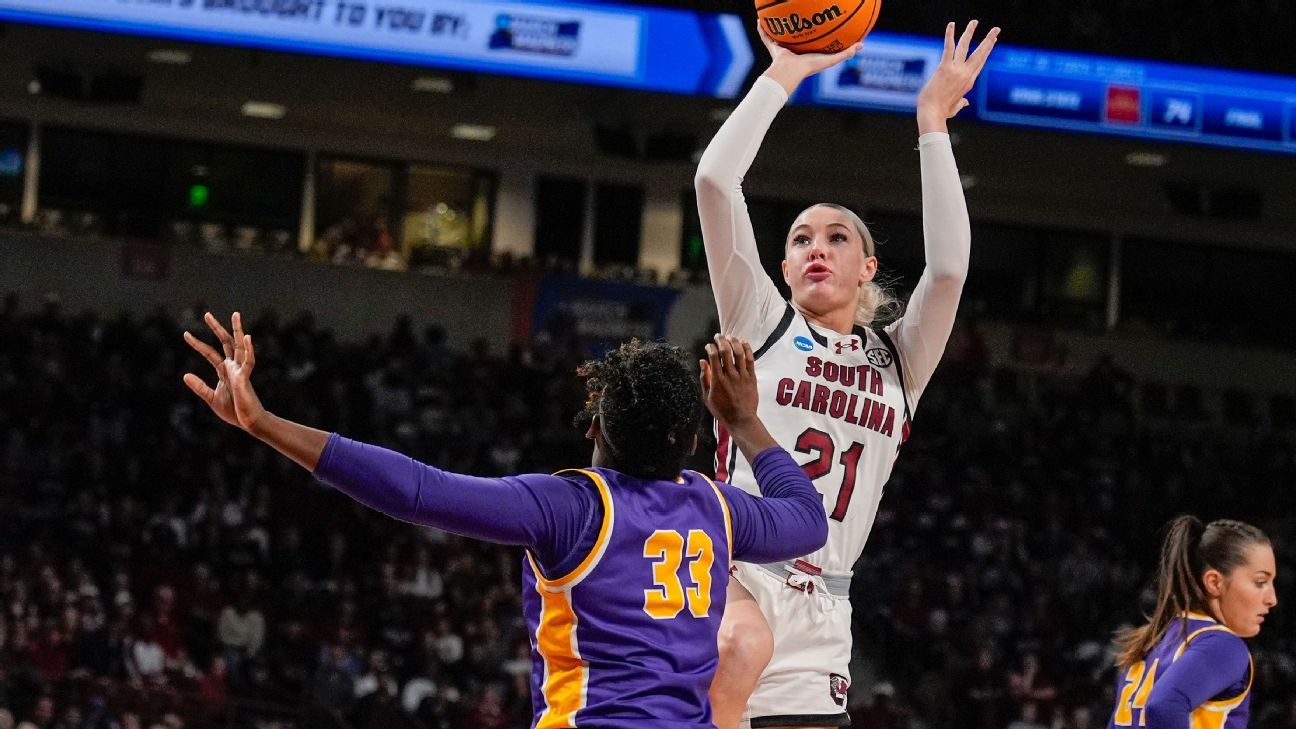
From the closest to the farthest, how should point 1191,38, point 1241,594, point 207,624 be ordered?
point 1241,594 < point 207,624 < point 1191,38

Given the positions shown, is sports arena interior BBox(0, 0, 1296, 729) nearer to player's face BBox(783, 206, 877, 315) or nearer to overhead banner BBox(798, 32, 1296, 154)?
overhead banner BBox(798, 32, 1296, 154)

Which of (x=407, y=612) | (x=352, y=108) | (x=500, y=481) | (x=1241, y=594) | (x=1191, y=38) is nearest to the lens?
(x=500, y=481)

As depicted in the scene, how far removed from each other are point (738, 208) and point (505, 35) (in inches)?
461

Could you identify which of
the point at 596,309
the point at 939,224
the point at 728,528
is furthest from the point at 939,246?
the point at 596,309

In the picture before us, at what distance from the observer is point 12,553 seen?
1426 cm

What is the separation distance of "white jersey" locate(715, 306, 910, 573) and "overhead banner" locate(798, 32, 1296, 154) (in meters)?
12.3

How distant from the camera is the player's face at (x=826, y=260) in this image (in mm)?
4555

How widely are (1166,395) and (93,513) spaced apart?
12.8 metres

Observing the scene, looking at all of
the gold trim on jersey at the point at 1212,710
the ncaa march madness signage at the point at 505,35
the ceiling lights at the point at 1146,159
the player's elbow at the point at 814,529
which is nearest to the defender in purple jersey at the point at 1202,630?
the gold trim on jersey at the point at 1212,710

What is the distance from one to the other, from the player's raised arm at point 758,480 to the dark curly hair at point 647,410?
5.6 inches

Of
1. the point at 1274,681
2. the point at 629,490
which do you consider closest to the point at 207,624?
the point at 1274,681

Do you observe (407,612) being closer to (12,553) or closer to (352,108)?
(12,553)

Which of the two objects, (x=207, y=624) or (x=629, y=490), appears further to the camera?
(x=207, y=624)

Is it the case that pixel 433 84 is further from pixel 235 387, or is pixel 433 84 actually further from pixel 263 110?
pixel 235 387
